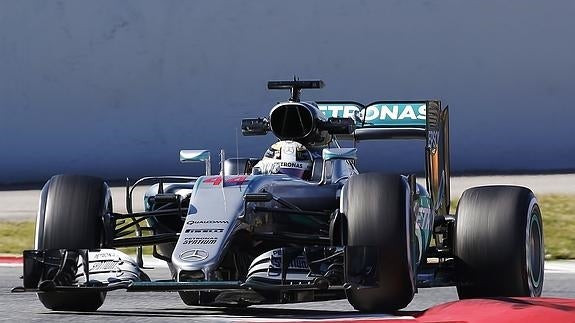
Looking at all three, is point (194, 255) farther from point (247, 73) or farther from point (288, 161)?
point (247, 73)

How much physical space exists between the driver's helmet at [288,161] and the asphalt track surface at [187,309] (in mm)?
961

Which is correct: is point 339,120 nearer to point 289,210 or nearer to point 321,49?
point 289,210

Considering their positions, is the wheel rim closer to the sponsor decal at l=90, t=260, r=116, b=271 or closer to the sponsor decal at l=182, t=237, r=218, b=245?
the sponsor decal at l=182, t=237, r=218, b=245

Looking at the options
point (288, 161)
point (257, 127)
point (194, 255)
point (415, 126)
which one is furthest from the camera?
point (415, 126)

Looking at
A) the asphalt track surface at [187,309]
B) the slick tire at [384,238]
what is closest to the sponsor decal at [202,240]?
the asphalt track surface at [187,309]

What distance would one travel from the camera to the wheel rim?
9344 millimetres

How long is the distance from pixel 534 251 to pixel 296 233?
5.61ft

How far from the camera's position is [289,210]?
9000 millimetres

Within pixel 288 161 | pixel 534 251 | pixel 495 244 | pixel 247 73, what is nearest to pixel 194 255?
pixel 288 161

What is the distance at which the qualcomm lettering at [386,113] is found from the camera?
1121 centimetres

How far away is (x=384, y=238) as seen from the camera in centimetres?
837

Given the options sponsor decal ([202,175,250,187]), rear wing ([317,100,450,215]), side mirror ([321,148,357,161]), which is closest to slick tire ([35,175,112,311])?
sponsor decal ([202,175,250,187])

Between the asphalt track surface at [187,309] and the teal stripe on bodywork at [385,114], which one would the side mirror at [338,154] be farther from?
the teal stripe on bodywork at [385,114]

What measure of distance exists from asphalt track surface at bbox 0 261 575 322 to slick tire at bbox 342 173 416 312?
130mm
